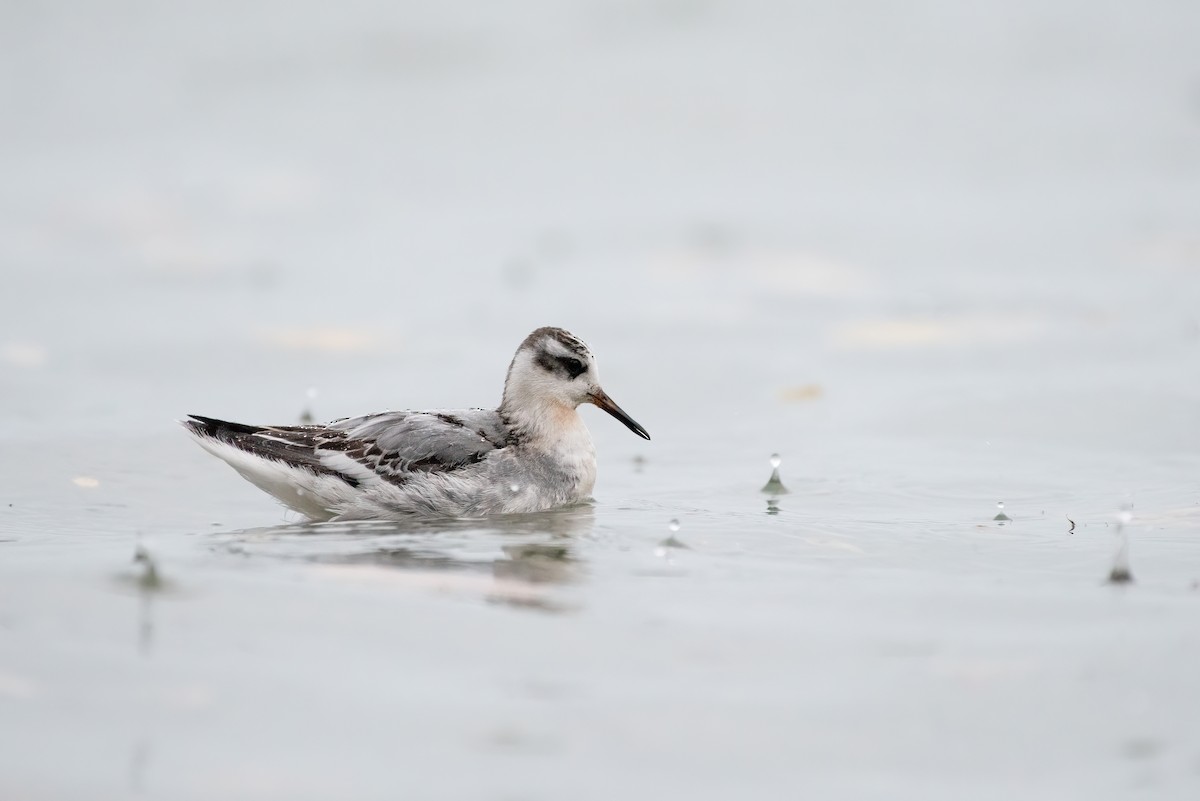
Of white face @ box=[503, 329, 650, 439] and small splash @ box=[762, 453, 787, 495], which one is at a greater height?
white face @ box=[503, 329, 650, 439]

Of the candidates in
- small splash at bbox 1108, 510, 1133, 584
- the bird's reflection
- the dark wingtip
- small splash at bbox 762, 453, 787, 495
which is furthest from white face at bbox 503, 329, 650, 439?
small splash at bbox 1108, 510, 1133, 584

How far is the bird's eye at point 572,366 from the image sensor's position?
9688mm

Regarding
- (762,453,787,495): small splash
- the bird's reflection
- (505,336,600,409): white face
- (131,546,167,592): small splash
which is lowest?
(131,546,167,592): small splash

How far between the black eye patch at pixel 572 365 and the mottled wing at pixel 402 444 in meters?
0.56

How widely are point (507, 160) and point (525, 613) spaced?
12226 mm

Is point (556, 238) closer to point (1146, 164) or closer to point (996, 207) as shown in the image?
point (996, 207)

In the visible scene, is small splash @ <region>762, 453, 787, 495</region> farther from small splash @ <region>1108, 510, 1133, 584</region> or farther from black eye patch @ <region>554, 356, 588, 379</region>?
small splash @ <region>1108, 510, 1133, 584</region>

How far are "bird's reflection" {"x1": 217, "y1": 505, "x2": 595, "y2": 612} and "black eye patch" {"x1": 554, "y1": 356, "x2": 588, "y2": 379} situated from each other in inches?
44.2

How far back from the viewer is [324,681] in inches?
228

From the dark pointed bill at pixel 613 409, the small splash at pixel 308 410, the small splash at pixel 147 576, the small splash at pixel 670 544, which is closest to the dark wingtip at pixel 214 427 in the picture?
the small splash at pixel 308 410

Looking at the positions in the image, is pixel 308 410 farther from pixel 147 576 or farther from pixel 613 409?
pixel 147 576

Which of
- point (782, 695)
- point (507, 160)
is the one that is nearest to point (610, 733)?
point (782, 695)

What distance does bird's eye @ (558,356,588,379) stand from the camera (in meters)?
9.69

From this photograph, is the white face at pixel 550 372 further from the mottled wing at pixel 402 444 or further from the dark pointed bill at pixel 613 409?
the mottled wing at pixel 402 444
